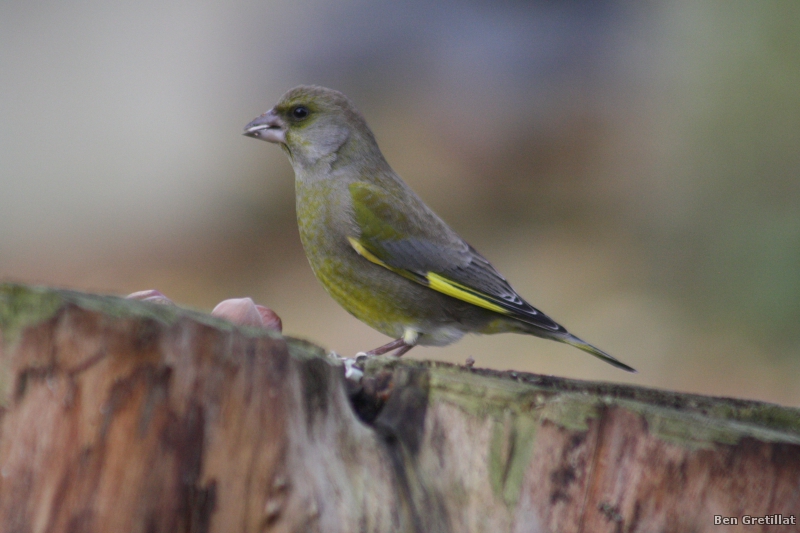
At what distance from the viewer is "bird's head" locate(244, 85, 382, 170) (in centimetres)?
405

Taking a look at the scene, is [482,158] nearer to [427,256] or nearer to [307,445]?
[427,256]

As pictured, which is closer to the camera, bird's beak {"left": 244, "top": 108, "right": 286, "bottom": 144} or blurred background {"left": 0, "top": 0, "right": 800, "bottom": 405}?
bird's beak {"left": 244, "top": 108, "right": 286, "bottom": 144}

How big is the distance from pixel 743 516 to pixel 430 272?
207 cm

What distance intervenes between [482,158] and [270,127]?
590cm

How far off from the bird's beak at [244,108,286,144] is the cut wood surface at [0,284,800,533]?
2132mm

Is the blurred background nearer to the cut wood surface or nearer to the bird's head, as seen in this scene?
the bird's head

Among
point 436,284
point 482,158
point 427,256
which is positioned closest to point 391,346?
point 436,284

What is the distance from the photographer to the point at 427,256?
12.6 ft

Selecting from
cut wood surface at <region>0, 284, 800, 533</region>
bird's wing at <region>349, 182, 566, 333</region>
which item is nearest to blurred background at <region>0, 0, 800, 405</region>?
bird's wing at <region>349, 182, 566, 333</region>

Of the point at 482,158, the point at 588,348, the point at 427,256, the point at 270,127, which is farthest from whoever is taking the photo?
the point at 482,158

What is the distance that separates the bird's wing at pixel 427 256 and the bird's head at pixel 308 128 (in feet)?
0.86

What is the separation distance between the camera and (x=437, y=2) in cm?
973

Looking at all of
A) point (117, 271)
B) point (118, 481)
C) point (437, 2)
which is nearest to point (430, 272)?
point (118, 481)

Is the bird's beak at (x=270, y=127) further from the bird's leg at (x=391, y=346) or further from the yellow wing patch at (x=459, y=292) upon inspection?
the bird's leg at (x=391, y=346)
